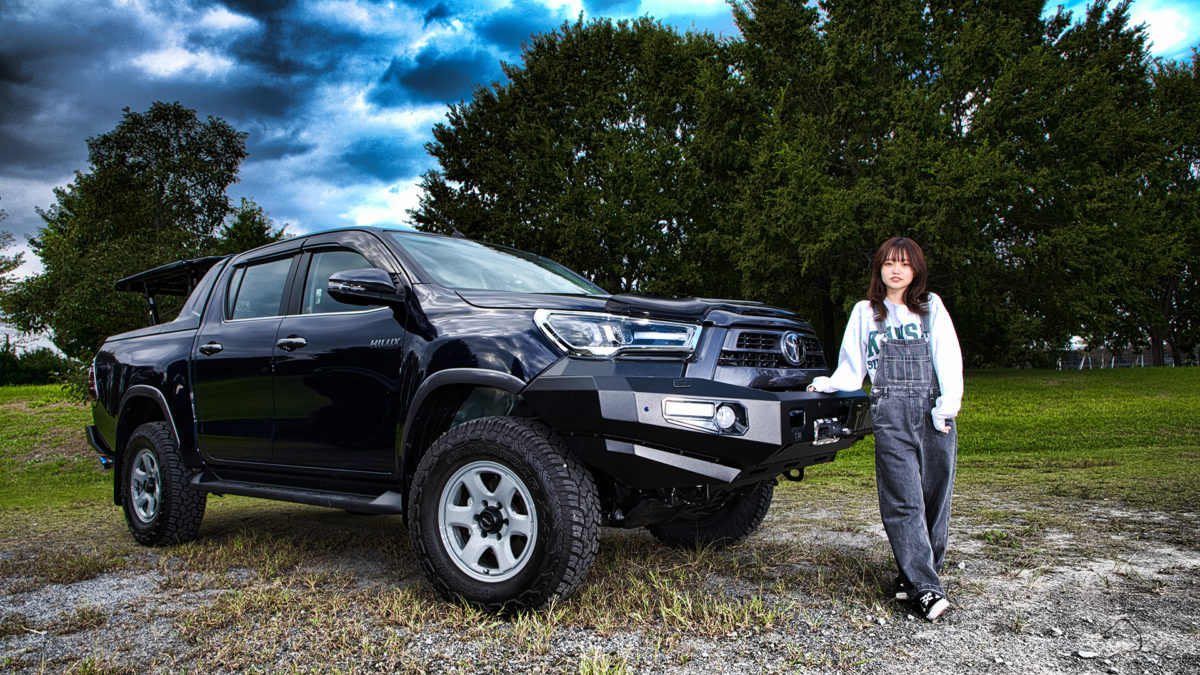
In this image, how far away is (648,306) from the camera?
3420 mm

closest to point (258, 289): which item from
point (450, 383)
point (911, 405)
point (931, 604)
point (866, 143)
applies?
point (450, 383)

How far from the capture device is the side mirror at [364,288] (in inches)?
147

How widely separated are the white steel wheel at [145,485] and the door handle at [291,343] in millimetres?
1665

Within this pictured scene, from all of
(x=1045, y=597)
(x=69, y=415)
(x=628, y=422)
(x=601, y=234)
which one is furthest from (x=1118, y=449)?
(x=69, y=415)

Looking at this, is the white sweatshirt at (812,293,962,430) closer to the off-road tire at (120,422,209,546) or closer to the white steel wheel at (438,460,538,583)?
the white steel wheel at (438,460,538,583)

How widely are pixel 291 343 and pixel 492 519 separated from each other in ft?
5.87

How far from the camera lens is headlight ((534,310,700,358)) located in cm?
335

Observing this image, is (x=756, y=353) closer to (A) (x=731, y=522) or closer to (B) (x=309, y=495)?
(A) (x=731, y=522)

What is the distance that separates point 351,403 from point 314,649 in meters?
1.34

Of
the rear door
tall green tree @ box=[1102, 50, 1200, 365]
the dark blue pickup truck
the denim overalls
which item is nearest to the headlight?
the dark blue pickup truck

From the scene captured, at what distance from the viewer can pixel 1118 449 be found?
36.0ft

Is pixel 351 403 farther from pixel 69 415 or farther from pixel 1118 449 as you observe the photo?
pixel 69 415

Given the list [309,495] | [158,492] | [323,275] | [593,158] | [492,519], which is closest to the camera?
[492,519]

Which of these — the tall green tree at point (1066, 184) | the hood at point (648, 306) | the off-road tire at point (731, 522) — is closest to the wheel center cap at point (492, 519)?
the hood at point (648, 306)
